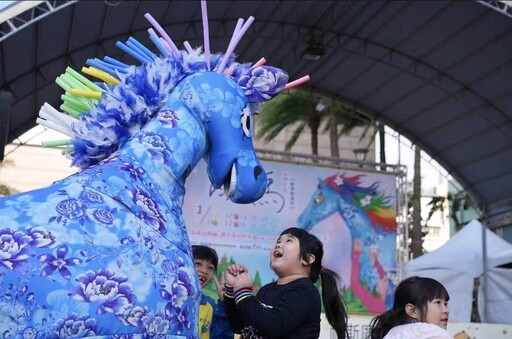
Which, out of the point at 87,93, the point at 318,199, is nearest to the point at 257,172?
the point at 87,93

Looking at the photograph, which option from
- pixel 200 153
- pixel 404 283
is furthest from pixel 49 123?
pixel 404 283

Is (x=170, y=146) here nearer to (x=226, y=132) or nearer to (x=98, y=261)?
(x=226, y=132)

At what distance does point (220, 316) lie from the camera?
3002 millimetres

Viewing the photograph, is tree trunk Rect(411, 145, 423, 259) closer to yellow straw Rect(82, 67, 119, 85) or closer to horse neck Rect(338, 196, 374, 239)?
horse neck Rect(338, 196, 374, 239)

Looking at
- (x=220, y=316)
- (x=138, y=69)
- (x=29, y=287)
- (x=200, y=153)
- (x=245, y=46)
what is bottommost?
(x=220, y=316)

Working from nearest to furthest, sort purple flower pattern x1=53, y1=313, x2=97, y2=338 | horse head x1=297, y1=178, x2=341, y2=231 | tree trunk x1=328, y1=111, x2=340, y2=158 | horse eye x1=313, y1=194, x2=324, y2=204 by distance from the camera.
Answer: purple flower pattern x1=53, y1=313, x2=97, y2=338
horse head x1=297, y1=178, x2=341, y2=231
horse eye x1=313, y1=194, x2=324, y2=204
tree trunk x1=328, y1=111, x2=340, y2=158

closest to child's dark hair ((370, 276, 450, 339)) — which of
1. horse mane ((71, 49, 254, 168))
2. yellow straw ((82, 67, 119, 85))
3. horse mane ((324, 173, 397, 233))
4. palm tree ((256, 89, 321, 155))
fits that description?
horse mane ((71, 49, 254, 168))

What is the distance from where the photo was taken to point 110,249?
1.81 m

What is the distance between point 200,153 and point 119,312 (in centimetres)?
63

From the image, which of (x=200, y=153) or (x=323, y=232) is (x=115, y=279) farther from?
(x=323, y=232)

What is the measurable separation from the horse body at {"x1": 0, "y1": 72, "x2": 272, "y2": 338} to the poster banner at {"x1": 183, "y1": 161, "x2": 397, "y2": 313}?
24.0ft

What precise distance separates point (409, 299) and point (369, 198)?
781 centimetres

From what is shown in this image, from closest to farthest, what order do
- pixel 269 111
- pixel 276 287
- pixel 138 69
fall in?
pixel 138 69, pixel 276 287, pixel 269 111

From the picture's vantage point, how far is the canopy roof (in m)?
8.80
